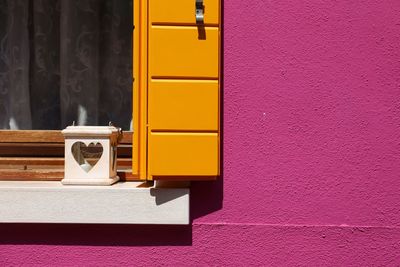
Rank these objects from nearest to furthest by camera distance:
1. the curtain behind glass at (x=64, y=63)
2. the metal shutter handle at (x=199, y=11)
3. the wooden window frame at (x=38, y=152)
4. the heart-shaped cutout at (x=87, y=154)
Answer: the metal shutter handle at (x=199, y=11), the heart-shaped cutout at (x=87, y=154), the wooden window frame at (x=38, y=152), the curtain behind glass at (x=64, y=63)

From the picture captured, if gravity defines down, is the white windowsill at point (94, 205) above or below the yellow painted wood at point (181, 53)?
below

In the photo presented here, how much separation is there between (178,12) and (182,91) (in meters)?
0.38

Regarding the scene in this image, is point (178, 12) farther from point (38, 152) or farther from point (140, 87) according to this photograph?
point (38, 152)

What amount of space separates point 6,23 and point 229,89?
1.40m

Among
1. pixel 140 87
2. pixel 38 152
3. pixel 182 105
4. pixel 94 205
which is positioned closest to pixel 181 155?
pixel 182 105

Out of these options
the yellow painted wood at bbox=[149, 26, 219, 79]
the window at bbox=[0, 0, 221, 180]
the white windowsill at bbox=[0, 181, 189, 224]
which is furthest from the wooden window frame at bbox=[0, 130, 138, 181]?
the yellow painted wood at bbox=[149, 26, 219, 79]

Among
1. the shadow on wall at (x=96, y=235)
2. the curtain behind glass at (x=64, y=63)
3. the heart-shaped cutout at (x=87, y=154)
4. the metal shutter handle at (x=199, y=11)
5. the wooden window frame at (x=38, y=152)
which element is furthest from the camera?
the curtain behind glass at (x=64, y=63)

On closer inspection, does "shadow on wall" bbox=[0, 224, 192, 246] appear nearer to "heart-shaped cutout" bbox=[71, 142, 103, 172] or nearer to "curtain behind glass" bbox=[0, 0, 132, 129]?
"heart-shaped cutout" bbox=[71, 142, 103, 172]

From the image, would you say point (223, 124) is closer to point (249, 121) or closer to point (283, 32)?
point (249, 121)

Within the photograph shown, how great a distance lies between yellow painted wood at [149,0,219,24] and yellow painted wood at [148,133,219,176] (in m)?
0.55

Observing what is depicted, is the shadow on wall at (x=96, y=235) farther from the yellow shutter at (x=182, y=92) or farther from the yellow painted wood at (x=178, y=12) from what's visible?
the yellow painted wood at (x=178, y=12)

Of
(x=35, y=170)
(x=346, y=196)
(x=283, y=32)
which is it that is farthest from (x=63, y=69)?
(x=346, y=196)

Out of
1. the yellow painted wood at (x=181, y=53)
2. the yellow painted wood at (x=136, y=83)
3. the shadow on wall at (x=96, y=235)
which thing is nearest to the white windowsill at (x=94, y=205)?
the shadow on wall at (x=96, y=235)

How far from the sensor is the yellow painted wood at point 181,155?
3.20 meters
